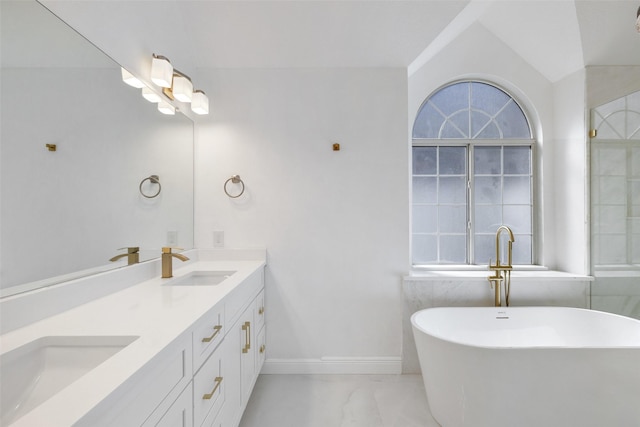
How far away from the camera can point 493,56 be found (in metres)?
2.65

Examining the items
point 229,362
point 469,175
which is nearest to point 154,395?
point 229,362

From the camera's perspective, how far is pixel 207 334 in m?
1.20

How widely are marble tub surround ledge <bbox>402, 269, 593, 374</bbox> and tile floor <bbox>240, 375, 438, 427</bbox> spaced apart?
0.89 ft

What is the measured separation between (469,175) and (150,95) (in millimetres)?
2611

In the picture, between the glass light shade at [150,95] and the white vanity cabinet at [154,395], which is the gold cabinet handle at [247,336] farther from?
the glass light shade at [150,95]

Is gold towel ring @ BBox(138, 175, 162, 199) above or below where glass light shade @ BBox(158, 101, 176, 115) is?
below

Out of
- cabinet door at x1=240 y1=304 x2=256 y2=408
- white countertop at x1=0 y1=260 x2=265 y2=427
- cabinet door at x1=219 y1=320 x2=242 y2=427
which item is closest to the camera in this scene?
white countertop at x1=0 y1=260 x2=265 y2=427

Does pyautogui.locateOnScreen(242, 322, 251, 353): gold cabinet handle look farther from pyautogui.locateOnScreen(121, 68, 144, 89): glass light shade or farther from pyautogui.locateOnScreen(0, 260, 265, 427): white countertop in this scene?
pyautogui.locateOnScreen(121, 68, 144, 89): glass light shade

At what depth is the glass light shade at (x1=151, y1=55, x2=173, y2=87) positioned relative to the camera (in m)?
1.75

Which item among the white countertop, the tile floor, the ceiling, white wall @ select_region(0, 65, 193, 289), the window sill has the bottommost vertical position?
the tile floor

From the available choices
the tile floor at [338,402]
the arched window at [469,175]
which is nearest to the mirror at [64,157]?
the tile floor at [338,402]

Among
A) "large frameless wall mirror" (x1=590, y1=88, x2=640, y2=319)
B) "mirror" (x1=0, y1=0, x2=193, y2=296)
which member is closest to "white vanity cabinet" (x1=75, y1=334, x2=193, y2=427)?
"mirror" (x1=0, y1=0, x2=193, y2=296)

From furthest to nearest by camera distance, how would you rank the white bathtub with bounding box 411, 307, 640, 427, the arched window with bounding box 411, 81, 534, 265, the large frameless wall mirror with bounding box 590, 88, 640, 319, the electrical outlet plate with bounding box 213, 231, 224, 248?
the arched window with bounding box 411, 81, 534, 265, the electrical outlet plate with bounding box 213, 231, 224, 248, the large frameless wall mirror with bounding box 590, 88, 640, 319, the white bathtub with bounding box 411, 307, 640, 427

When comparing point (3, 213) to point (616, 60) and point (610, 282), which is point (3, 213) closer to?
point (610, 282)
